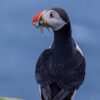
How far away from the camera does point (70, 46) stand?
14312 millimetres

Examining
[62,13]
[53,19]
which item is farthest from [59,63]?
[62,13]

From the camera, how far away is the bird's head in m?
14.0

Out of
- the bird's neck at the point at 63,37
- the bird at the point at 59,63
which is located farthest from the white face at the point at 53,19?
the bird's neck at the point at 63,37

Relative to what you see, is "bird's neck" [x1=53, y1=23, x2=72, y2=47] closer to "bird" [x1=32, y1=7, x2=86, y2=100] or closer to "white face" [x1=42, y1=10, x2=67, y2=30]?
"bird" [x1=32, y1=7, x2=86, y2=100]

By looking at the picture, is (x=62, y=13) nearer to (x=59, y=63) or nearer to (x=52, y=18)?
(x=52, y=18)

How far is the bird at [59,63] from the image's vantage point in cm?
1400

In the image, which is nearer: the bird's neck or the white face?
the white face

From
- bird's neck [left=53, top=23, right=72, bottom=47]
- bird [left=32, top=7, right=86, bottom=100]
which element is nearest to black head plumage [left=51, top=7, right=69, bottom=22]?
bird [left=32, top=7, right=86, bottom=100]

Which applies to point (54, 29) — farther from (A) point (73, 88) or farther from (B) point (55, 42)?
(A) point (73, 88)

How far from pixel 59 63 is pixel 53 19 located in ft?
2.68

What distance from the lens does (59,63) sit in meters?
14.1

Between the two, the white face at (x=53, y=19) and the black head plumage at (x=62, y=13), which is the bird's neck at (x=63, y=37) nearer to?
the white face at (x=53, y=19)

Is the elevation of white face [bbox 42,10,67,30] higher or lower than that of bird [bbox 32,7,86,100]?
higher

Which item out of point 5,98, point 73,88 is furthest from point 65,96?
point 5,98
